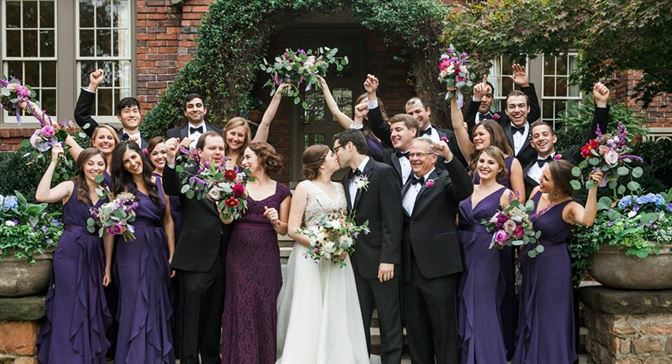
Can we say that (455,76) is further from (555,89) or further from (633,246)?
(555,89)

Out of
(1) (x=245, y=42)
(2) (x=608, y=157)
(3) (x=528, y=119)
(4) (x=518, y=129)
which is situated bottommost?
Answer: (2) (x=608, y=157)

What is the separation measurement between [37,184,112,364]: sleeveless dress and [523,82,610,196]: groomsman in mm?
3384

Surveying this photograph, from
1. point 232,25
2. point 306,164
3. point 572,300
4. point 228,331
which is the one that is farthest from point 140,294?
point 232,25

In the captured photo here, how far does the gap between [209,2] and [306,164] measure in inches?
204

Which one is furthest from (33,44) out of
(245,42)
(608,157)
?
(608,157)

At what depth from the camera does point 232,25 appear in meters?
9.26

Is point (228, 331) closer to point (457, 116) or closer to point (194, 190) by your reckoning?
point (194, 190)

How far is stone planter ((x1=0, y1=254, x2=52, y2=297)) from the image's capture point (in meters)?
5.70

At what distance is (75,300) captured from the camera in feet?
18.3

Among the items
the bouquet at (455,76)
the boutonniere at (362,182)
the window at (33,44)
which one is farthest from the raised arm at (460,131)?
the window at (33,44)

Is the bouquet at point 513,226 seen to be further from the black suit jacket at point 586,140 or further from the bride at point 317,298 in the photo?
the bride at point 317,298

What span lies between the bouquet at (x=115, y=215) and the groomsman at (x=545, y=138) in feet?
10.1

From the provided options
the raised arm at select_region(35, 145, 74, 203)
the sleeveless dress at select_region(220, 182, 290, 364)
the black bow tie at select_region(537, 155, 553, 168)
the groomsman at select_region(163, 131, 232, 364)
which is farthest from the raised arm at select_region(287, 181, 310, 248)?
the black bow tie at select_region(537, 155, 553, 168)

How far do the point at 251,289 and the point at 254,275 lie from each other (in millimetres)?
103
